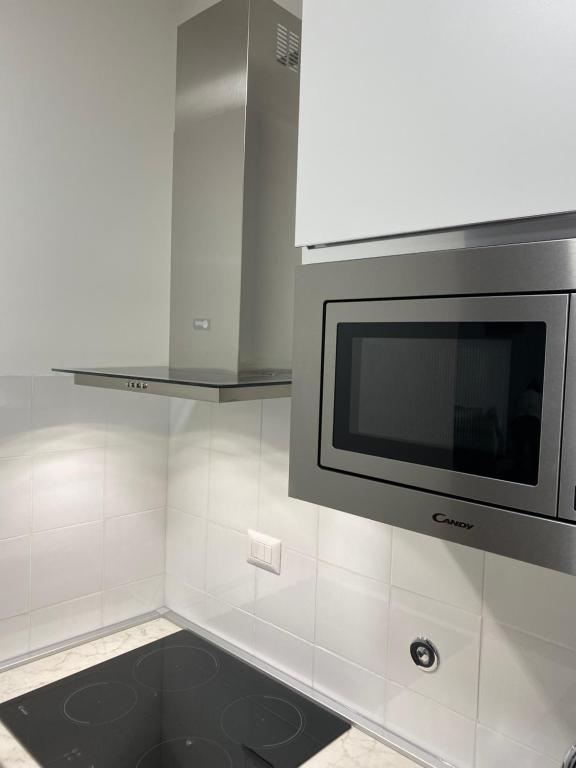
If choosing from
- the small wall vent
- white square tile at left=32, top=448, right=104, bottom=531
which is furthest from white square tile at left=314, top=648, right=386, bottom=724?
the small wall vent

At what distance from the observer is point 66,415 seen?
5.06ft

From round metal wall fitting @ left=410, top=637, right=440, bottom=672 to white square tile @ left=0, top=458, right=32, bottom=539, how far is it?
96 centimetres

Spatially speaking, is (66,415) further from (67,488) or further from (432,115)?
(432,115)

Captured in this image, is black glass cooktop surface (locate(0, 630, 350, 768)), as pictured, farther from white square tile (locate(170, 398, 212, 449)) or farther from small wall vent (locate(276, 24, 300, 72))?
small wall vent (locate(276, 24, 300, 72))

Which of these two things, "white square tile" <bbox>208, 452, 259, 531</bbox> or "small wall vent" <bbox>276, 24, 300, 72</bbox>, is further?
"white square tile" <bbox>208, 452, 259, 531</bbox>

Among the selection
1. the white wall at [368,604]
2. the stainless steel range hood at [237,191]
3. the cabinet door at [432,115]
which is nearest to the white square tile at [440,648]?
the white wall at [368,604]

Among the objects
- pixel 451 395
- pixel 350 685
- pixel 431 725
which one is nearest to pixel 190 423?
pixel 350 685

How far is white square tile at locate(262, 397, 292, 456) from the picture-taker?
145cm

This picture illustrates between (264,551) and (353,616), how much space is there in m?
0.29

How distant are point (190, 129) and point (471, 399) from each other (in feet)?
3.32

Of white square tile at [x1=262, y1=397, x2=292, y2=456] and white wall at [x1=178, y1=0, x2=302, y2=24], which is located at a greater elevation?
white wall at [x1=178, y1=0, x2=302, y2=24]

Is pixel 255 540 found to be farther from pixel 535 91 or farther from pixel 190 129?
pixel 535 91

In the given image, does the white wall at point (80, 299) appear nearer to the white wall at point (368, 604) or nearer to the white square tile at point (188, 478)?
the white square tile at point (188, 478)

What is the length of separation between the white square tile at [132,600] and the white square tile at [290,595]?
402mm
